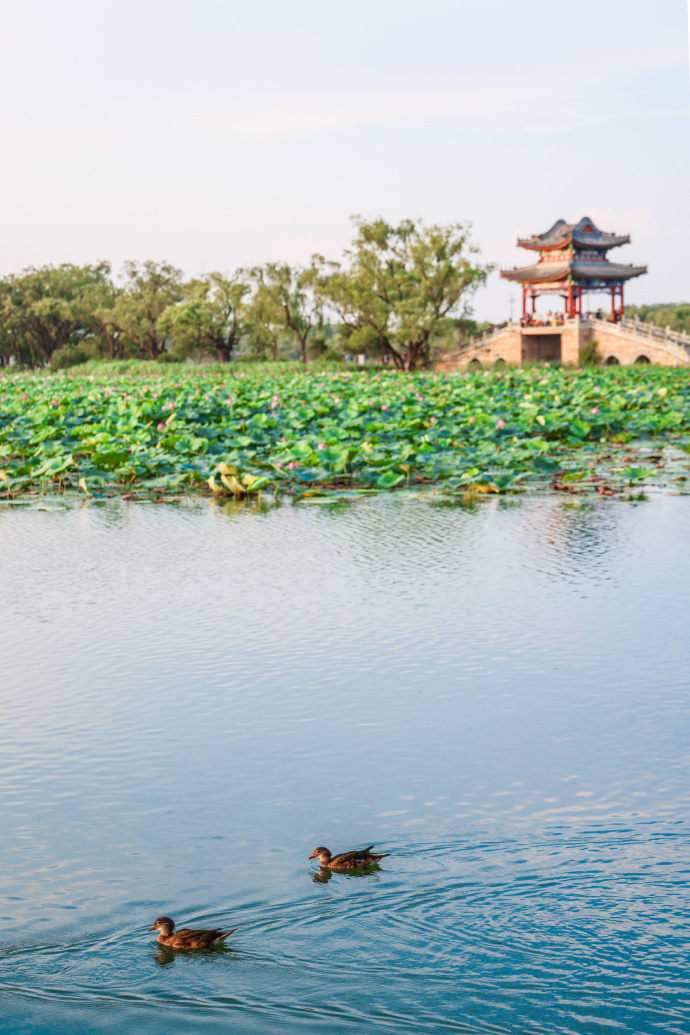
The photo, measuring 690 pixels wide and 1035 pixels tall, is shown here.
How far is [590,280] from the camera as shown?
4984cm

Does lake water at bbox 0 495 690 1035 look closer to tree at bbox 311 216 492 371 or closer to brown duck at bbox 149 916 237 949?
brown duck at bbox 149 916 237 949

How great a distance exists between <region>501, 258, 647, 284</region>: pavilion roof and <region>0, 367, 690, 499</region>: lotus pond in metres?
30.5

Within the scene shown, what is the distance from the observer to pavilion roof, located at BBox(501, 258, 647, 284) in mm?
49062

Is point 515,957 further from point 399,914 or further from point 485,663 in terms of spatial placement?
point 485,663

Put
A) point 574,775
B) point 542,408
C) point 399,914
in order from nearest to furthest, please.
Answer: point 399,914 < point 574,775 < point 542,408

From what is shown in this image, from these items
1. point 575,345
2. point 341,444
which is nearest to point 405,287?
point 575,345

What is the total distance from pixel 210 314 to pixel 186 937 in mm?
51588

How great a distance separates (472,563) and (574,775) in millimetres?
3548

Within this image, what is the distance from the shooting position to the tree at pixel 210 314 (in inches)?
2034

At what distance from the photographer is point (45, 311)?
58719 millimetres

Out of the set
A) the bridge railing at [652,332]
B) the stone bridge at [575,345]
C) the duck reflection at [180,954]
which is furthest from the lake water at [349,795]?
the bridge railing at [652,332]

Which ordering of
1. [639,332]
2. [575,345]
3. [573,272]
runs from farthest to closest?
[573,272], [575,345], [639,332]

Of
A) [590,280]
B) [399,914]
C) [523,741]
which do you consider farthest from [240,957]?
[590,280]

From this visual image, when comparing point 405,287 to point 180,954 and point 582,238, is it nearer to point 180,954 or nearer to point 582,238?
point 582,238
